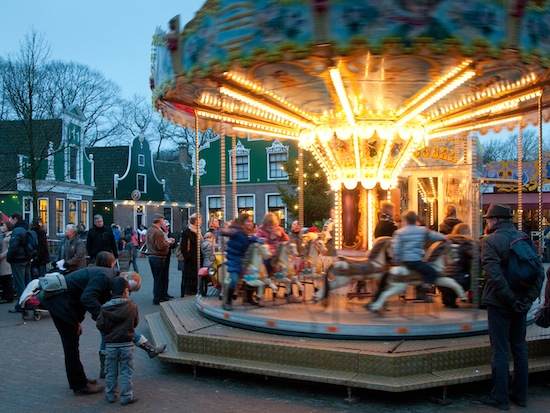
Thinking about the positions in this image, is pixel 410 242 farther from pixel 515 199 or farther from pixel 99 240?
pixel 515 199

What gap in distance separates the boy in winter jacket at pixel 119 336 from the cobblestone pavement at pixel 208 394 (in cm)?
18

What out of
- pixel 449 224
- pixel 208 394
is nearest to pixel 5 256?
→ pixel 208 394

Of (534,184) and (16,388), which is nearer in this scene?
(16,388)

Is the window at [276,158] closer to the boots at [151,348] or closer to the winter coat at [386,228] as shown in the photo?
the winter coat at [386,228]

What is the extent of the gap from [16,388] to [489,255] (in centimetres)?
539

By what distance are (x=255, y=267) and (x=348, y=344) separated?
2345 mm

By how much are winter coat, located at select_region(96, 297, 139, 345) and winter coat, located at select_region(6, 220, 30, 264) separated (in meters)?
6.52

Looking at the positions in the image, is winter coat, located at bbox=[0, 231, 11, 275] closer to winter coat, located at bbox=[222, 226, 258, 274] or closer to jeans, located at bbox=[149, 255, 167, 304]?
jeans, located at bbox=[149, 255, 167, 304]

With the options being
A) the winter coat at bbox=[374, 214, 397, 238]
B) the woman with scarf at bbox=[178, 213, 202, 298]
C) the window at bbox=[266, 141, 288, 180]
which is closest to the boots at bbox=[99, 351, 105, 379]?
the winter coat at bbox=[374, 214, 397, 238]

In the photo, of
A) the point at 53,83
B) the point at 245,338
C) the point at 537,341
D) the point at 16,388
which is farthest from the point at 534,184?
the point at 53,83

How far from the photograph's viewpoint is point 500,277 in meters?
5.28

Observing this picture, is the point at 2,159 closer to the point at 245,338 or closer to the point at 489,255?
the point at 245,338

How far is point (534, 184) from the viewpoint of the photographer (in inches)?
827

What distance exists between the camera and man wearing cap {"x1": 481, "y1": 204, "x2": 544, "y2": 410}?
5.33 meters
